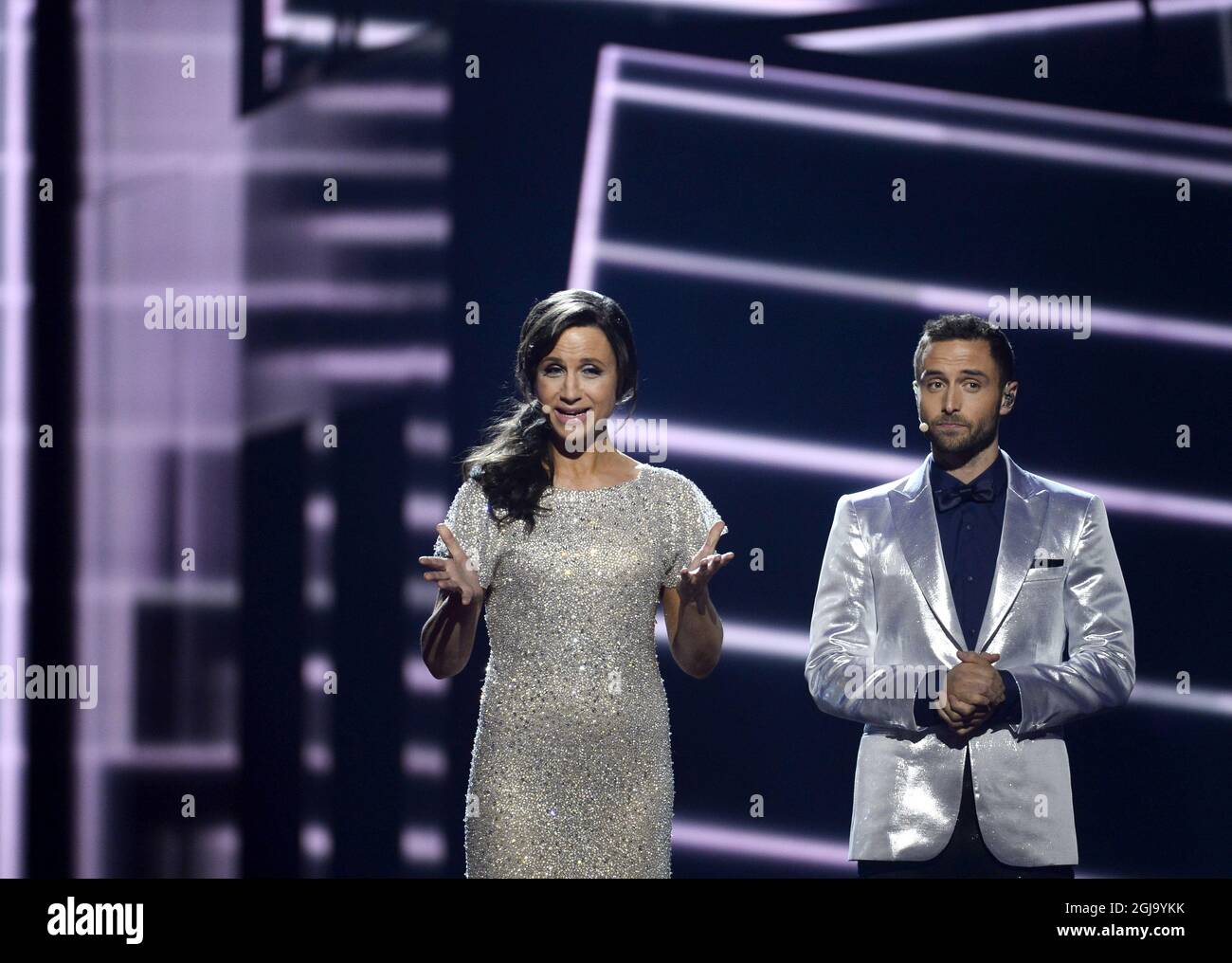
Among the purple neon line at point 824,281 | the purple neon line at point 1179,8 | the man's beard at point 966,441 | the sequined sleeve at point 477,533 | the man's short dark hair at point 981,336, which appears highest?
the purple neon line at point 1179,8

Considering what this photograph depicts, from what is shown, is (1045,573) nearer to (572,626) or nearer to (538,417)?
(572,626)

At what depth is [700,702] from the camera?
3.77 meters

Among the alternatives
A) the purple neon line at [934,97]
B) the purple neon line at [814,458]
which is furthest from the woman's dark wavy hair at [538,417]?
the purple neon line at [934,97]

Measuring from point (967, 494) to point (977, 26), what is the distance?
1483mm

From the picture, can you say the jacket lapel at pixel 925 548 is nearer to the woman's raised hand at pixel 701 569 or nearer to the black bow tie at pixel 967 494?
the black bow tie at pixel 967 494

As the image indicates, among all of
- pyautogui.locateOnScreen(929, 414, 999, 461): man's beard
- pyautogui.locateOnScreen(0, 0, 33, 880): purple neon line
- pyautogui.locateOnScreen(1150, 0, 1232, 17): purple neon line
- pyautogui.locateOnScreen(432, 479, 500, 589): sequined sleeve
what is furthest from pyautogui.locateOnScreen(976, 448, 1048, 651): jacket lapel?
pyautogui.locateOnScreen(0, 0, 33, 880): purple neon line

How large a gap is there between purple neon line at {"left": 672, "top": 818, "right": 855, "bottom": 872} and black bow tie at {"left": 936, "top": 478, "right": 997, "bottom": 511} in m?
1.12

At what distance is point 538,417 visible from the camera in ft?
10.4

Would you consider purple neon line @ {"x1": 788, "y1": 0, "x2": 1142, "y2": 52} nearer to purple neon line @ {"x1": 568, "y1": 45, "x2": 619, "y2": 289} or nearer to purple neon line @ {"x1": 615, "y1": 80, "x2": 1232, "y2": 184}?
purple neon line @ {"x1": 615, "y1": 80, "x2": 1232, "y2": 184}

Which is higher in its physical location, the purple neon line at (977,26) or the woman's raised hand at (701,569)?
the purple neon line at (977,26)

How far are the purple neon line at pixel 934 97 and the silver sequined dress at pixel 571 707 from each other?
1.49 m

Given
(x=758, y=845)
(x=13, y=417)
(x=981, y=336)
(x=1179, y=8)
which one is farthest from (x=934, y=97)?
(x=13, y=417)

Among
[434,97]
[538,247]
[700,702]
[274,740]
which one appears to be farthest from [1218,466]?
[274,740]

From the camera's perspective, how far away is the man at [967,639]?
2975 millimetres
